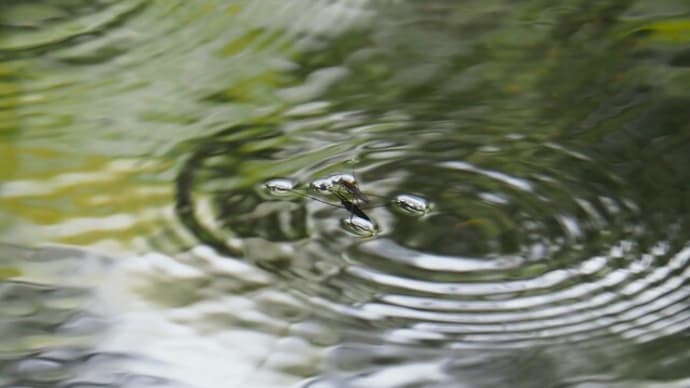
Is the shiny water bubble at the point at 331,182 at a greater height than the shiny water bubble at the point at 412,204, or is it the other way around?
A: the shiny water bubble at the point at 331,182

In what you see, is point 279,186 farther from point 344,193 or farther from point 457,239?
point 457,239

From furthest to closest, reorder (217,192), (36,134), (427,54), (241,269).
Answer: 1. (427,54)
2. (36,134)
3. (217,192)
4. (241,269)

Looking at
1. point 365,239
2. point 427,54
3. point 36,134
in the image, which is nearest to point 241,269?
point 365,239

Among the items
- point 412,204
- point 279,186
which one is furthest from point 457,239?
point 279,186

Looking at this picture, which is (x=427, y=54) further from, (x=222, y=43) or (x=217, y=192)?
(x=217, y=192)

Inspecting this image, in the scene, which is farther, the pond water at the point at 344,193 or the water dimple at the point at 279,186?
the water dimple at the point at 279,186

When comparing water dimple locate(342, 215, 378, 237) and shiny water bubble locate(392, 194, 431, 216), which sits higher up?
shiny water bubble locate(392, 194, 431, 216)
